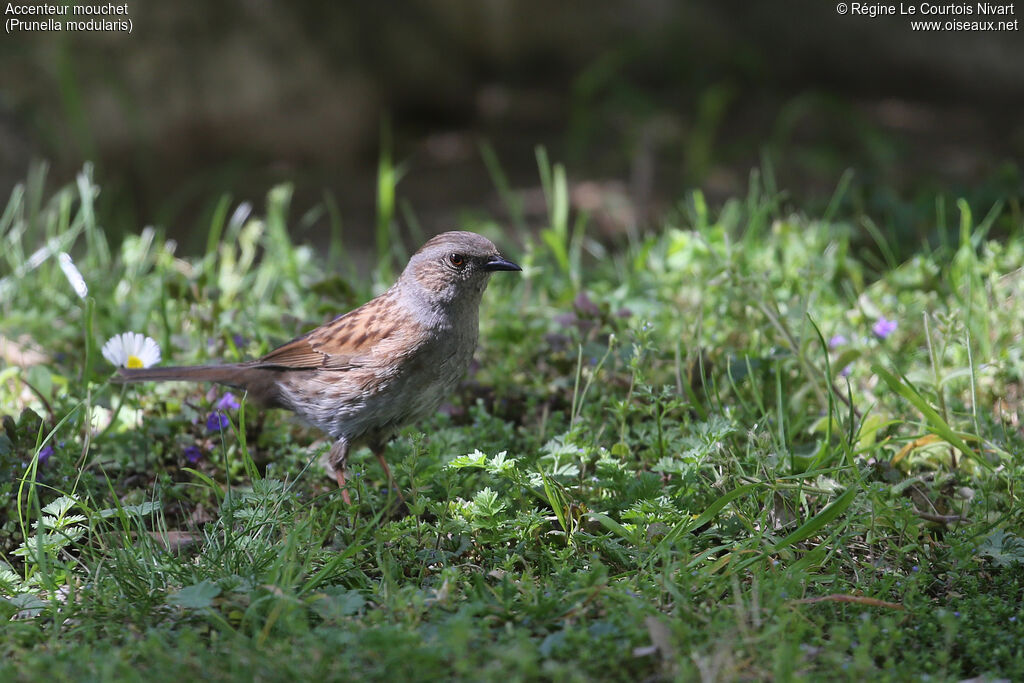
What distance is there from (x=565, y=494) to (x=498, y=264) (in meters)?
1.10

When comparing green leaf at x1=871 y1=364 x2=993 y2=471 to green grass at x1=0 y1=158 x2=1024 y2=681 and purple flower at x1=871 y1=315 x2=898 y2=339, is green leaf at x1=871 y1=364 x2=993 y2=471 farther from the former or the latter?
purple flower at x1=871 y1=315 x2=898 y2=339

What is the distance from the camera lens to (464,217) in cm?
741

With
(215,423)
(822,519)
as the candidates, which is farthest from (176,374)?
(822,519)

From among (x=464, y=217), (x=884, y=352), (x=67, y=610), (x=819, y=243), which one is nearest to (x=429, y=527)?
(x=67, y=610)

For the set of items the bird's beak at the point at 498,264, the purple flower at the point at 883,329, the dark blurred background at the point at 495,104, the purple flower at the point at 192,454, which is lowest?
the purple flower at the point at 192,454

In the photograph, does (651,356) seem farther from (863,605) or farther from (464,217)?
(464,217)

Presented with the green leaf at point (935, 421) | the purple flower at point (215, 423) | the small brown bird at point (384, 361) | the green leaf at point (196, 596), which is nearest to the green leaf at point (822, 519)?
the green leaf at point (935, 421)

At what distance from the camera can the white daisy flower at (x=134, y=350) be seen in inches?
174

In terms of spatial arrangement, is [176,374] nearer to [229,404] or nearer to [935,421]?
[229,404]

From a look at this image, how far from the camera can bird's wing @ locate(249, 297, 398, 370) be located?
422 cm

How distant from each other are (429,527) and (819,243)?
3357 mm

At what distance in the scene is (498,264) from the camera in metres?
4.29

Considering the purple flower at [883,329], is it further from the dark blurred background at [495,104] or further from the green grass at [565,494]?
the dark blurred background at [495,104]

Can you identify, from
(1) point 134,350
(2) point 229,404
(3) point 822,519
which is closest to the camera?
(3) point 822,519
